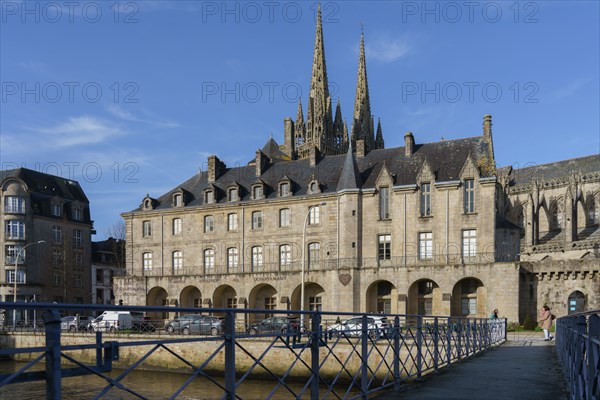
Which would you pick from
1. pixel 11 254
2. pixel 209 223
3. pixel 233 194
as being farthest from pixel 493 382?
pixel 11 254

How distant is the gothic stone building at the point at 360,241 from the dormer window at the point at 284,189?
110mm

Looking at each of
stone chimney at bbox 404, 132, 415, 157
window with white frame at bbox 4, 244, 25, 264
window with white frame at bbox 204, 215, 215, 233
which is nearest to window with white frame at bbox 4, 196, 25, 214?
window with white frame at bbox 4, 244, 25, 264

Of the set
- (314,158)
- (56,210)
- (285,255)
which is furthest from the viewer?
(56,210)

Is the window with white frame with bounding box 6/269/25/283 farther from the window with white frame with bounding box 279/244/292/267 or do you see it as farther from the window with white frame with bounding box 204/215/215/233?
the window with white frame with bounding box 279/244/292/267

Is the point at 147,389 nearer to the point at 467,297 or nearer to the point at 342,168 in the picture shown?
the point at 467,297

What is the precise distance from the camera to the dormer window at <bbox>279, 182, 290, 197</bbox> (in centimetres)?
4791

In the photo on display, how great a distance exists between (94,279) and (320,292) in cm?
3506

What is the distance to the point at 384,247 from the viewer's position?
44.2 metres

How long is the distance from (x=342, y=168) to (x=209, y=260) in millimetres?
13116

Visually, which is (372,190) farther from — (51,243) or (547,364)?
(51,243)

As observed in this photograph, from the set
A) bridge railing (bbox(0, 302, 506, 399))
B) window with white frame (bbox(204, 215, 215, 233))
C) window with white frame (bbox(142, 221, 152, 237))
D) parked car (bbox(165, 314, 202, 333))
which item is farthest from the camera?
window with white frame (bbox(142, 221, 152, 237))

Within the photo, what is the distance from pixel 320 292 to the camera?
46.2 m

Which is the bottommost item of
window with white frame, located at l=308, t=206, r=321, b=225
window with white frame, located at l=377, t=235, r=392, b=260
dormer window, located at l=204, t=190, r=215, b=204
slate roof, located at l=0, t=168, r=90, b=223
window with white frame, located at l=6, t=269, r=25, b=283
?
window with white frame, located at l=6, t=269, r=25, b=283

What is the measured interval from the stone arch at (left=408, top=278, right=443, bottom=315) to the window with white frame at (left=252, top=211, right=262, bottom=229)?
514 inches
